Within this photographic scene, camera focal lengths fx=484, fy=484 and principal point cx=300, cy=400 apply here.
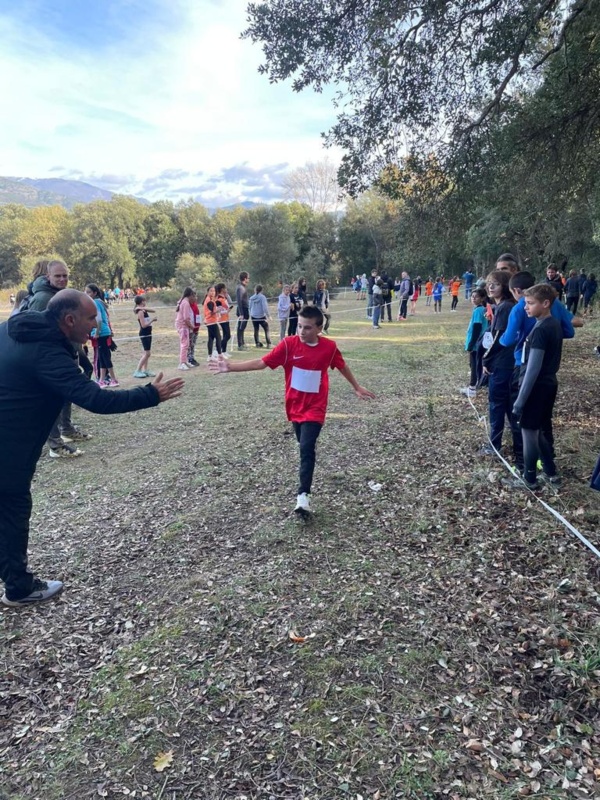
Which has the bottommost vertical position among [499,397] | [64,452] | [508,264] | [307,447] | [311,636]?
[311,636]

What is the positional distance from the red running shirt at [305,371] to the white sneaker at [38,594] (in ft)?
7.74

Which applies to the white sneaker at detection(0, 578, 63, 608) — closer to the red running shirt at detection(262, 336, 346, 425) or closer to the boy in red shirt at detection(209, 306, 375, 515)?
the boy in red shirt at detection(209, 306, 375, 515)

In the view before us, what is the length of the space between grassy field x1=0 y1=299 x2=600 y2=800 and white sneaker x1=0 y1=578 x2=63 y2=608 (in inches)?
3.7

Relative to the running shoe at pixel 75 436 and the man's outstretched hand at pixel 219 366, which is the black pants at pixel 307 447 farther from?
the running shoe at pixel 75 436

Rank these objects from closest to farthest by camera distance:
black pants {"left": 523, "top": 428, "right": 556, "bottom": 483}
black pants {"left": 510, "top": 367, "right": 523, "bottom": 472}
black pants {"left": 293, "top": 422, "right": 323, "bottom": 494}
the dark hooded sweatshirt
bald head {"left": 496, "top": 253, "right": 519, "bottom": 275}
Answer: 1. black pants {"left": 293, "top": 422, "right": 323, "bottom": 494}
2. black pants {"left": 523, "top": 428, "right": 556, "bottom": 483}
3. black pants {"left": 510, "top": 367, "right": 523, "bottom": 472}
4. the dark hooded sweatshirt
5. bald head {"left": 496, "top": 253, "right": 519, "bottom": 275}

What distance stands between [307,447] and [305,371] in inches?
27.5

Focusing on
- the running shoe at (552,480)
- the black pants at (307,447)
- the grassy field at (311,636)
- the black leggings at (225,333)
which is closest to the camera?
the grassy field at (311,636)

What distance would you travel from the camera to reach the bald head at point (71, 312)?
125 inches

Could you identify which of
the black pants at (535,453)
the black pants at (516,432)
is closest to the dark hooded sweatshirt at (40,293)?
the black pants at (516,432)

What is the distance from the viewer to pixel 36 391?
3213 mm

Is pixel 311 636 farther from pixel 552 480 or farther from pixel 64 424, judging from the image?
pixel 64 424

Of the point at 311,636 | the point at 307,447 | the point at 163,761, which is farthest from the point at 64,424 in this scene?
the point at 163,761

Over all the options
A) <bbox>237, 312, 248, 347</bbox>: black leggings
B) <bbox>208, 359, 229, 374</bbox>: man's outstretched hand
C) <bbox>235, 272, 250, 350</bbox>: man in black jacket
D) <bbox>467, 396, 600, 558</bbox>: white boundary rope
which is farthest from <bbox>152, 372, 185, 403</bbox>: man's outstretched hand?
<bbox>237, 312, 248, 347</bbox>: black leggings

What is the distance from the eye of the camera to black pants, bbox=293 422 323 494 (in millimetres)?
4422
